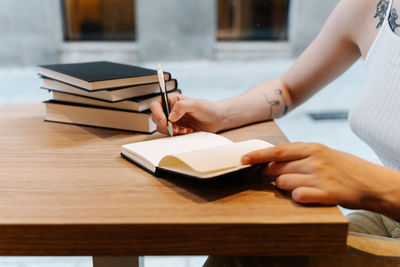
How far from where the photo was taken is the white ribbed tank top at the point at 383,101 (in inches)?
28.0

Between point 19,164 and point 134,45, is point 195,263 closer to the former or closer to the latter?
point 19,164

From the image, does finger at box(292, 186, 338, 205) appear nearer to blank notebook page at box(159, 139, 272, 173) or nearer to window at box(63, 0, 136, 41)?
blank notebook page at box(159, 139, 272, 173)

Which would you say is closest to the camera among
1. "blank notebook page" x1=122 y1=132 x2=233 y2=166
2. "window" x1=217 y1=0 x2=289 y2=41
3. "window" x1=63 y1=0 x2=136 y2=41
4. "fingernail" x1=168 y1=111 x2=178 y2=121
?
"blank notebook page" x1=122 y1=132 x2=233 y2=166

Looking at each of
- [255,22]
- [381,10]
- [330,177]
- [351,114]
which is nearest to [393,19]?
[381,10]

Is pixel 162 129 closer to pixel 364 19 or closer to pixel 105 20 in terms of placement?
pixel 364 19

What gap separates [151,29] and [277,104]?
1.82 m

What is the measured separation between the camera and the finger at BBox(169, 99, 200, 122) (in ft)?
2.40

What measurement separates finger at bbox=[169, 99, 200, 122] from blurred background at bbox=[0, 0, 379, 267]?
163 centimetres

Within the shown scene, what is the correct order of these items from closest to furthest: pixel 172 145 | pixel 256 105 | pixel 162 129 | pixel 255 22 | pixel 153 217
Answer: pixel 153 217
pixel 172 145
pixel 162 129
pixel 256 105
pixel 255 22

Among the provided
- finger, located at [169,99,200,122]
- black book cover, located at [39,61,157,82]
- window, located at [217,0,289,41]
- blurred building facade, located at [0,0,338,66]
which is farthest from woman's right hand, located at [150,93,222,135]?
window, located at [217,0,289,41]

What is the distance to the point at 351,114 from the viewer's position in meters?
0.81

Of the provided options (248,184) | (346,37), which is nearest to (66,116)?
(248,184)

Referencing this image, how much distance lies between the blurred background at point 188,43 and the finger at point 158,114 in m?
1.63

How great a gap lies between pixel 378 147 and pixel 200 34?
2.00 m
